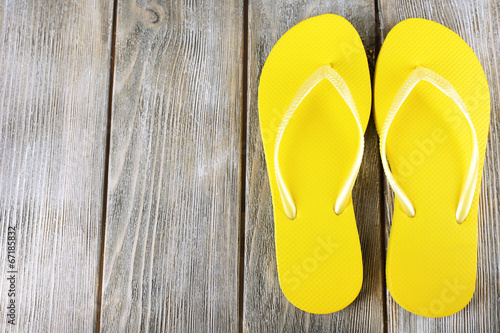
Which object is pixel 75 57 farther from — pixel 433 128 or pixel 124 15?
pixel 433 128

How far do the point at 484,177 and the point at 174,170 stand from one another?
491mm

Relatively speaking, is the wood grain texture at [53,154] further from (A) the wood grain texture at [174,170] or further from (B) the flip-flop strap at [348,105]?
(B) the flip-flop strap at [348,105]

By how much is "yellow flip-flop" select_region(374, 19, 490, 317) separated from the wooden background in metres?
0.03

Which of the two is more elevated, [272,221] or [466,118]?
[466,118]

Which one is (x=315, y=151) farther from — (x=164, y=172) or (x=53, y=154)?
(x=53, y=154)

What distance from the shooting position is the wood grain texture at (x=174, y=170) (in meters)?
0.51

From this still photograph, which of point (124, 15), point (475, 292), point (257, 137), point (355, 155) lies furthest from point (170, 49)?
point (475, 292)

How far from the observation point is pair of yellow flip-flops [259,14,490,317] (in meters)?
0.47

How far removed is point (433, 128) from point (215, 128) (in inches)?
13.4

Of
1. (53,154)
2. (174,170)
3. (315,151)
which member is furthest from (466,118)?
(53,154)

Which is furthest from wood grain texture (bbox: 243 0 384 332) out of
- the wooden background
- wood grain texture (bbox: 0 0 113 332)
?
wood grain texture (bbox: 0 0 113 332)

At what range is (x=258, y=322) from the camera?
500 millimetres

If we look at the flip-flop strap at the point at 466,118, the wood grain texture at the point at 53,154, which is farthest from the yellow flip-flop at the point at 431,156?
the wood grain texture at the point at 53,154

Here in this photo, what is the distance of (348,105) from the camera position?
456 mm
